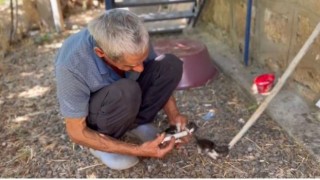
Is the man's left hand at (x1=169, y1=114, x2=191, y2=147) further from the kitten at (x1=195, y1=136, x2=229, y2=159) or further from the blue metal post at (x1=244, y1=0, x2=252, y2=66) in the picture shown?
the blue metal post at (x1=244, y1=0, x2=252, y2=66)

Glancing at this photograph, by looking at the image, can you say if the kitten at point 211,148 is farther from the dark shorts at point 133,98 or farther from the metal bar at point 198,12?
the metal bar at point 198,12

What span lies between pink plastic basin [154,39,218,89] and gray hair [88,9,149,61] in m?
1.28

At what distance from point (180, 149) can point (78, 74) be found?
2.71ft

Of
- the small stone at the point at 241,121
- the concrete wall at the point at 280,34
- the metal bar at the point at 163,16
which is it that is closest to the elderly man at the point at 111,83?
the small stone at the point at 241,121

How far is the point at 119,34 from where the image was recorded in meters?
1.58

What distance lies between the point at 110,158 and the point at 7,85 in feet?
4.92

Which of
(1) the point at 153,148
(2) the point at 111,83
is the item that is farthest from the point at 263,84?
(2) the point at 111,83

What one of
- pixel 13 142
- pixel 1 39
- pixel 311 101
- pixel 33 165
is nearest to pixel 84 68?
pixel 33 165

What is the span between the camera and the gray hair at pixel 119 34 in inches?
62.3

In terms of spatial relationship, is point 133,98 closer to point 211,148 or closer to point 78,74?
point 78,74

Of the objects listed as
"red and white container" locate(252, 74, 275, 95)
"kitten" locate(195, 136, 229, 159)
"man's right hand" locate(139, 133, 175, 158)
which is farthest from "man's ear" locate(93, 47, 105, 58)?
"red and white container" locate(252, 74, 275, 95)

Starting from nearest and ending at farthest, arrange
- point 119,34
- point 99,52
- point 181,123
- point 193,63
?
point 119,34
point 99,52
point 181,123
point 193,63

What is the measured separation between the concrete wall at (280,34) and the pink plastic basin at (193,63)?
16.0 inches

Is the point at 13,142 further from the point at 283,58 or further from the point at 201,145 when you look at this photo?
the point at 283,58
